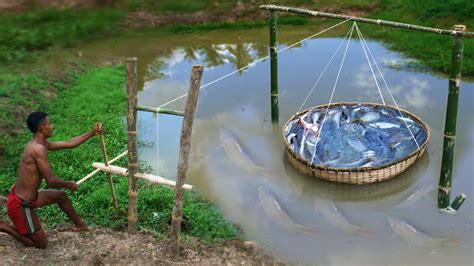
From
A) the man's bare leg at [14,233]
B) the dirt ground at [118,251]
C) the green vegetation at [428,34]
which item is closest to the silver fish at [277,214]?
the dirt ground at [118,251]

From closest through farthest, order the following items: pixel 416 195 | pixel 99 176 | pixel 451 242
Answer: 1. pixel 451 242
2. pixel 416 195
3. pixel 99 176

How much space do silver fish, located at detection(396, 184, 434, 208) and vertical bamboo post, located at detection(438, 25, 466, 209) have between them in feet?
1.15

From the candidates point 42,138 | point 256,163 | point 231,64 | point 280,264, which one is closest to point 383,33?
point 231,64

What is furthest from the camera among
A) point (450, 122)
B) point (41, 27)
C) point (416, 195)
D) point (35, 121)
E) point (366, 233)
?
point (41, 27)

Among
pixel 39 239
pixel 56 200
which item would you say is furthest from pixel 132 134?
pixel 39 239

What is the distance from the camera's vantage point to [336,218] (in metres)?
6.82

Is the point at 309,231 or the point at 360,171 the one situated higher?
the point at 360,171

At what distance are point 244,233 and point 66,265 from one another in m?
2.28

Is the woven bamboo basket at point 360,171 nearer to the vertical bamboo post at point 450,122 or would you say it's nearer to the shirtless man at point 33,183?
the vertical bamboo post at point 450,122

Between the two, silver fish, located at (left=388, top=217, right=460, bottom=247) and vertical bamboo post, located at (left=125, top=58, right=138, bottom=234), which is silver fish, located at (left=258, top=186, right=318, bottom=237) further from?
vertical bamboo post, located at (left=125, top=58, right=138, bottom=234)

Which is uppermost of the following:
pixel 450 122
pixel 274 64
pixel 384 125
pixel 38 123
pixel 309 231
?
pixel 274 64

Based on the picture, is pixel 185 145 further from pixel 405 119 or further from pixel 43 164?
pixel 405 119

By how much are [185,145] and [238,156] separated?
10.9ft

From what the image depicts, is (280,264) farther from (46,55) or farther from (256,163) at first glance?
(46,55)
